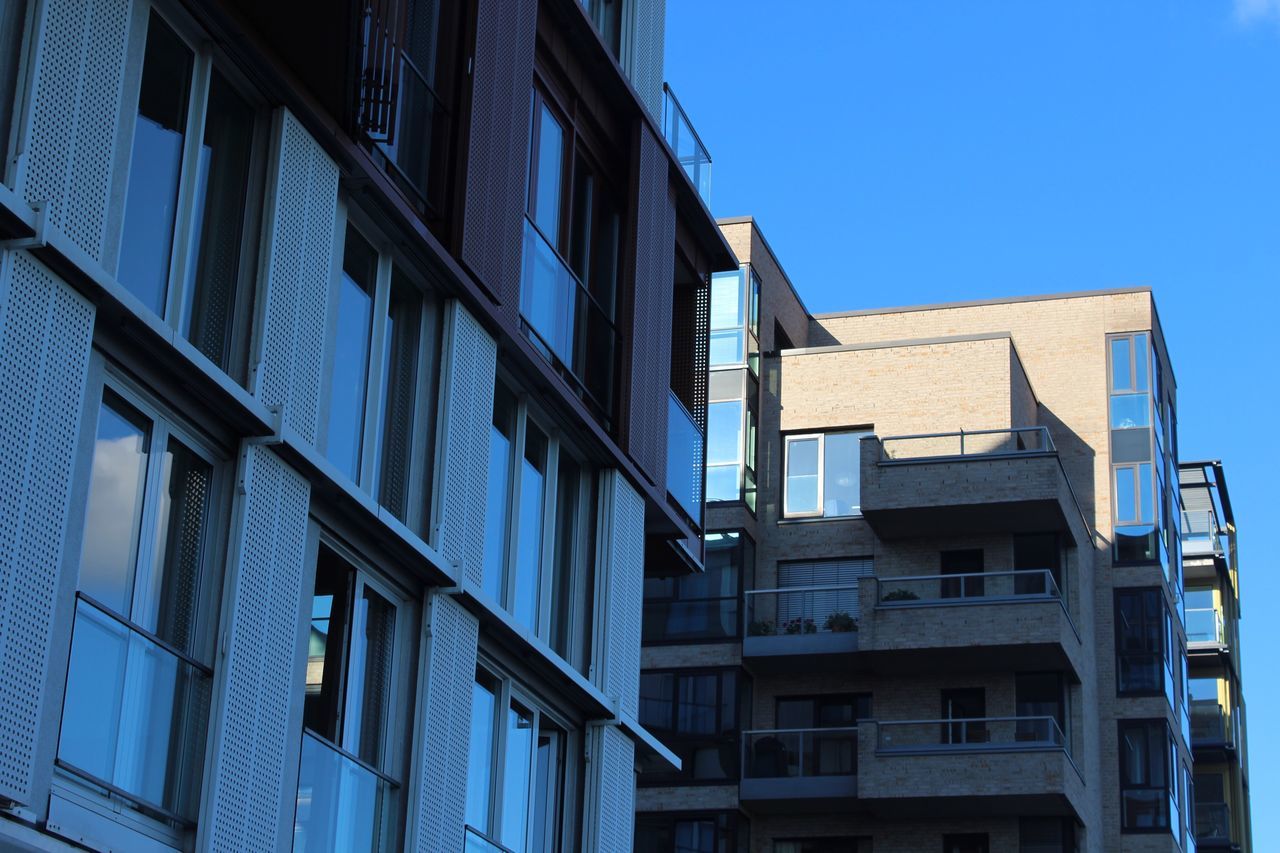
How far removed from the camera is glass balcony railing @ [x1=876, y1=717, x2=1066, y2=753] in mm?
38250

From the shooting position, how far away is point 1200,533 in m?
67.6

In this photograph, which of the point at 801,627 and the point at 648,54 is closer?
the point at 648,54

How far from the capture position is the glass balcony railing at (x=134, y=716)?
11.1m

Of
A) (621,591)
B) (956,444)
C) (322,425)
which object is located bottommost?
(322,425)

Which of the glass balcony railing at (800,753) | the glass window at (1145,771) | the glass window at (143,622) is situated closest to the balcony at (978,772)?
the glass balcony railing at (800,753)

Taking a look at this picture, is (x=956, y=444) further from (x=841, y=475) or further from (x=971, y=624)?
(x=971, y=624)

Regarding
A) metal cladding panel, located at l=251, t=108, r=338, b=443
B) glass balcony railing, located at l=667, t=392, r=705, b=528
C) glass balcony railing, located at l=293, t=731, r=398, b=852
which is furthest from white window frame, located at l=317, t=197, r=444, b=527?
glass balcony railing, located at l=667, t=392, r=705, b=528

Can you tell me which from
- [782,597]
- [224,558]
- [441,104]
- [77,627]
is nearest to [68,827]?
[77,627]

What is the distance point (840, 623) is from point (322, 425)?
2748 cm

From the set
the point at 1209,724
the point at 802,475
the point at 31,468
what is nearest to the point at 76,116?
the point at 31,468

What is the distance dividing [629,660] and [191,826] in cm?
811

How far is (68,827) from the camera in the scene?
10734 mm

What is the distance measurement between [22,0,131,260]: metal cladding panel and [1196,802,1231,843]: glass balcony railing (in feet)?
172

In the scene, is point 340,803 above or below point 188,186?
below
